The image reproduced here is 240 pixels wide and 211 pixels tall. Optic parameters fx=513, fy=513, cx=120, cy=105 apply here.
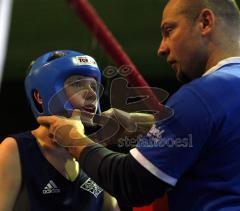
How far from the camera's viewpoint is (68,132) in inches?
46.7

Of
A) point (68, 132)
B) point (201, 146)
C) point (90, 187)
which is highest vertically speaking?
point (68, 132)

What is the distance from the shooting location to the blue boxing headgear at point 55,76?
132cm

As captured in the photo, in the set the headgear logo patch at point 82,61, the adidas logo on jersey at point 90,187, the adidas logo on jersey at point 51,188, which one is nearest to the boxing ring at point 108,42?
the headgear logo patch at point 82,61

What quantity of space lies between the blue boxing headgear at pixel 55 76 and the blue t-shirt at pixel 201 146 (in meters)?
0.32

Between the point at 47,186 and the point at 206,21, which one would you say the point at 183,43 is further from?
the point at 47,186

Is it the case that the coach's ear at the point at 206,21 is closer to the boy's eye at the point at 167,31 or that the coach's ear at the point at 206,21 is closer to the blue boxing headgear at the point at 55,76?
the boy's eye at the point at 167,31

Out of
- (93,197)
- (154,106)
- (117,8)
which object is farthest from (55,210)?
(117,8)

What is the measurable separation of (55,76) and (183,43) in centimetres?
35

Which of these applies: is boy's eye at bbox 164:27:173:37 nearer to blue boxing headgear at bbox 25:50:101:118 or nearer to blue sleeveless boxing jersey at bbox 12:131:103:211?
blue boxing headgear at bbox 25:50:101:118

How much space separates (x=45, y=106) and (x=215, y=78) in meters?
0.47

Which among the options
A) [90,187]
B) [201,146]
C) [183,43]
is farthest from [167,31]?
[90,187]

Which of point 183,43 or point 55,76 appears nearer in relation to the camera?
point 183,43

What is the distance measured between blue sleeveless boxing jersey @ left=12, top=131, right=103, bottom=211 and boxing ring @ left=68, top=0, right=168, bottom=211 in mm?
193

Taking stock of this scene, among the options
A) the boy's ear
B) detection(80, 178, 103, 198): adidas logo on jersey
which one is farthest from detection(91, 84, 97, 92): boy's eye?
detection(80, 178, 103, 198): adidas logo on jersey
